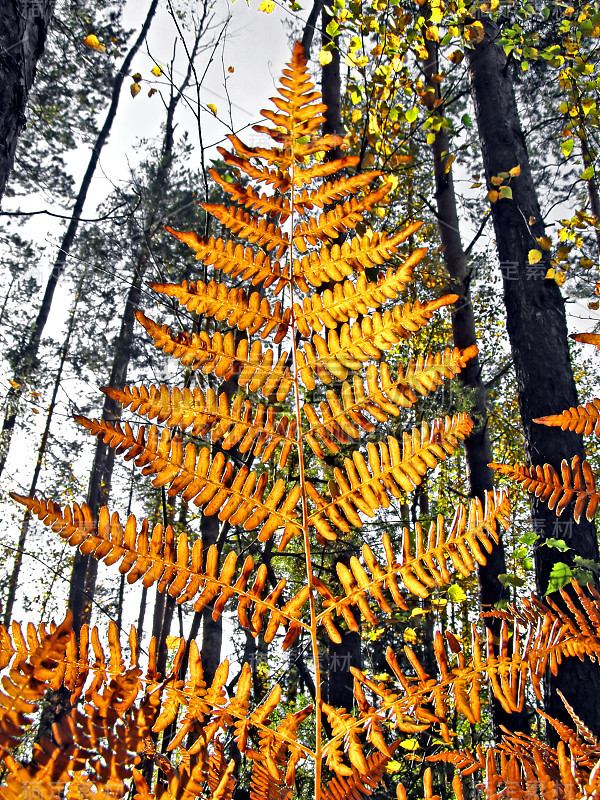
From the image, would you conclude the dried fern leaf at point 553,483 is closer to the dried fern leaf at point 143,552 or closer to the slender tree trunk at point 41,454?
the dried fern leaf at point 143,552

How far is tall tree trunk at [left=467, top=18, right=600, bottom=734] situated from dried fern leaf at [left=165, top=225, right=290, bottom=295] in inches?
101

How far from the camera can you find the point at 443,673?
566mm

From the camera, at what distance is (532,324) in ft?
10.6

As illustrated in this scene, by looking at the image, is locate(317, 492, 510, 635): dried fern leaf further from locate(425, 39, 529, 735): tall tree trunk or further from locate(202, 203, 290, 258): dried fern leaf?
locate(425, 39, 529, 735): tall tree trunk

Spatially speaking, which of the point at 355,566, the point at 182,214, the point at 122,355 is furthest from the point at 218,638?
the point at 122,355

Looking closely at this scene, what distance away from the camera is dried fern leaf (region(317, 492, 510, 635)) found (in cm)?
55

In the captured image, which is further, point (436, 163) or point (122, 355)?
point (122, 355)

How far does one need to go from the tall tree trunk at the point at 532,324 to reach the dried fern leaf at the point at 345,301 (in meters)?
2.53

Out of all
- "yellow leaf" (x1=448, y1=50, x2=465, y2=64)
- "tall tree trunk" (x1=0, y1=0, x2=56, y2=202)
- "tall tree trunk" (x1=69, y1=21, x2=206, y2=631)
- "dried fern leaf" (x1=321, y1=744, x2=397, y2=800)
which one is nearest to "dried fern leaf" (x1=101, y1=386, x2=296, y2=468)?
"dried fern leaf" (x1=321, y1=744, x2=397, y2=800)

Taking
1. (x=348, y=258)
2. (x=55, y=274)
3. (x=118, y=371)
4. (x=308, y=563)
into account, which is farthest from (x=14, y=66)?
(x=118, y=371)

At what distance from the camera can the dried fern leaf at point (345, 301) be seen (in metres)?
0.65

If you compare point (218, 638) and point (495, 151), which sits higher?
point (495, 151)

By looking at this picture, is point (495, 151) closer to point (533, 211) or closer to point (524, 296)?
point (533, 211)

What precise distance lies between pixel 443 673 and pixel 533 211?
3.56m
